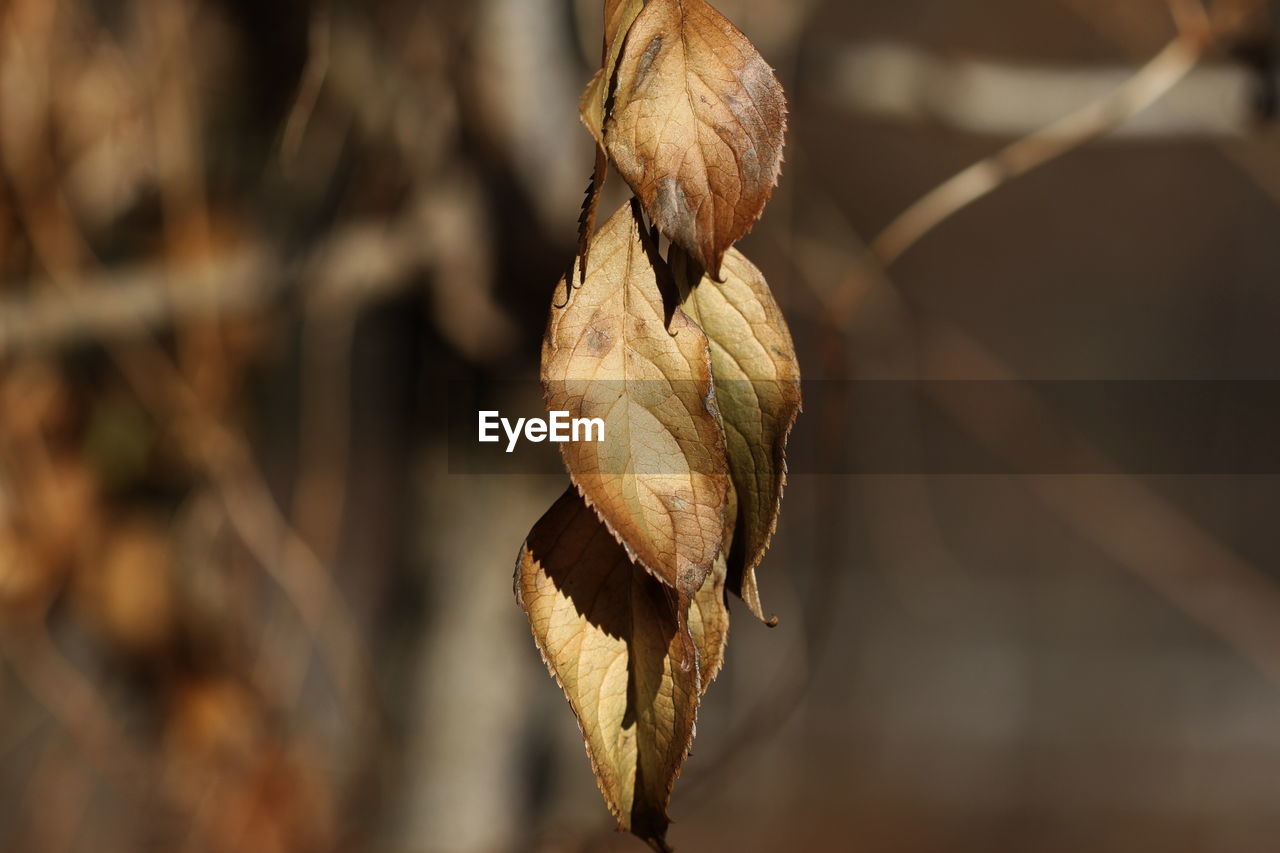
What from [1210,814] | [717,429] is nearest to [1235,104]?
[717,429]

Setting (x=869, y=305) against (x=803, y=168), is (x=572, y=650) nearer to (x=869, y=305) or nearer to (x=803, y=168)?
(x=869, y=305)

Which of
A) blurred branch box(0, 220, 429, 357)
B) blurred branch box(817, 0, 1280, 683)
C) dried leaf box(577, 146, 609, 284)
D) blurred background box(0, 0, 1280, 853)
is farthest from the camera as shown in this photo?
blurred branch box(817, 0, 1280, 683)

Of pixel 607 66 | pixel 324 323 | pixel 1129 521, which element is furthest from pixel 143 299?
pixel 1129 521

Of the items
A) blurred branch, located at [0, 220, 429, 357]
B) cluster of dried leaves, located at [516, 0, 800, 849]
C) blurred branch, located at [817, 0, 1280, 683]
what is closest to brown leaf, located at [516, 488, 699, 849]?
cluster of dried leaves, located at [516, 0, 800, 849]

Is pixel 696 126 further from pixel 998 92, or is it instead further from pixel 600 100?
pixel 998 92

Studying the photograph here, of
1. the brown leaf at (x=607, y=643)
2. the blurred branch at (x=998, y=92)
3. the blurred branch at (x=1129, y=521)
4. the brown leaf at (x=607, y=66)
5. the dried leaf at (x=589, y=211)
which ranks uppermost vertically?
the blurred branch at (x=998, y=92)

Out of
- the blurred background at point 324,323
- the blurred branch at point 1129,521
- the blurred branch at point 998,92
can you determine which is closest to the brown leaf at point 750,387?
the blurred background at point 324,323

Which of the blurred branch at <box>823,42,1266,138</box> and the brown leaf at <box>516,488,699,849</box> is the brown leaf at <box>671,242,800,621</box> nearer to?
the brown leaf at <box>516,488,699,849</box>

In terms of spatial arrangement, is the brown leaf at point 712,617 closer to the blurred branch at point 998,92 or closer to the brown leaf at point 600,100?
the brown leaf at point 600,100
